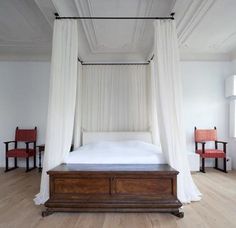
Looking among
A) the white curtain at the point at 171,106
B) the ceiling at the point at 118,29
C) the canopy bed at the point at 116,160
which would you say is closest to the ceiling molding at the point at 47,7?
the ceiling at the point at 118,29

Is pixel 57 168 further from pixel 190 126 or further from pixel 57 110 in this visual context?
pixel 190 126

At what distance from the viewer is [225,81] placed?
5.55 metres

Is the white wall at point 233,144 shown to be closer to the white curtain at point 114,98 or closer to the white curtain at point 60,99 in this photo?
the white curtain at point 114,98

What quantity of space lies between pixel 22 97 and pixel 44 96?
0.61 m

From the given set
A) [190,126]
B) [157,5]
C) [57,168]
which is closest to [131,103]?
[190,126]

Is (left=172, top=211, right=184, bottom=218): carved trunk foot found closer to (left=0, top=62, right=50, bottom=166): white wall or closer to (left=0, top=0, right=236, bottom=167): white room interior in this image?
(left=0, top=0, right=236, bottom=167): white room interior

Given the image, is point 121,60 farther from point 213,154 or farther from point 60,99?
point 213,154

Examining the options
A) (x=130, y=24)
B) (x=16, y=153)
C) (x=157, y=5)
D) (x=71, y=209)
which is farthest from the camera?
(x=16, y=153)

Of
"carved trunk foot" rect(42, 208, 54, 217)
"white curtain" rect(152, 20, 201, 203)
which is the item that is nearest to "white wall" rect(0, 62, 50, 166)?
"carved trunk foot" rect(42, 208, 54, 217)

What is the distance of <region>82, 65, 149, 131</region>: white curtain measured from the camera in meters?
5.31

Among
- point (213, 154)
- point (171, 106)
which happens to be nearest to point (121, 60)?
point (171, 106)

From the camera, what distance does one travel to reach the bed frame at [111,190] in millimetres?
2635

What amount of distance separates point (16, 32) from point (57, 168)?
3.41 m

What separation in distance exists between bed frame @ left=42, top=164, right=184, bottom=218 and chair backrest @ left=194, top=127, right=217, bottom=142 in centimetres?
289
